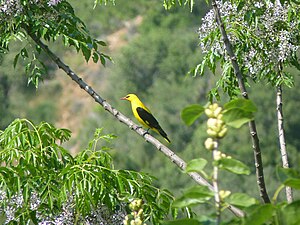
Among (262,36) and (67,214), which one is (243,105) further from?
(262,36)

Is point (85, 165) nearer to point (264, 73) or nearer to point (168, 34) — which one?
point (264, 73)

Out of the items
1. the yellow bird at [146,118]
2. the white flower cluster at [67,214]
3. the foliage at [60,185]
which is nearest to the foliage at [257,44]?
the foliage at [60,185]

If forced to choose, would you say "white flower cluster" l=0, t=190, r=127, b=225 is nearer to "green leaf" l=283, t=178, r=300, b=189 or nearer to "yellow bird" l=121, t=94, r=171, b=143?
"green leaf" l=283, t=178, r=300, b=189

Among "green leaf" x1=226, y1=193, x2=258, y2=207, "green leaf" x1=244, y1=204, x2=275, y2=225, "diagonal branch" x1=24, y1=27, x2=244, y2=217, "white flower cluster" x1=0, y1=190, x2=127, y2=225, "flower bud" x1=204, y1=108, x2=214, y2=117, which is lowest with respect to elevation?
"green leaf" x1=244, y1=204, x2=275, y2=225

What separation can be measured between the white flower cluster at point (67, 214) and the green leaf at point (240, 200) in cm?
154

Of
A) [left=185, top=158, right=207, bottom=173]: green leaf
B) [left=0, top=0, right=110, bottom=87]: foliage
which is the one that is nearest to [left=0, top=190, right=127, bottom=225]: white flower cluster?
[left=0, top=0, right=110, bottom=87]: foliage

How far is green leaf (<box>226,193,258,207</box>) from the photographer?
0.95 meters

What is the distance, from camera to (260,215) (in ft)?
3.02

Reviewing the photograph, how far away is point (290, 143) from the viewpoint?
91.2 ft

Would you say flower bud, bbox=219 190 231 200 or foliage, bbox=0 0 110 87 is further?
foliage, bbox=0 0 110 87

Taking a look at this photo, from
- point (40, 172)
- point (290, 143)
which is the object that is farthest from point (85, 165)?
point (290, 143)

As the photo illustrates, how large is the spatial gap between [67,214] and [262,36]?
125cm

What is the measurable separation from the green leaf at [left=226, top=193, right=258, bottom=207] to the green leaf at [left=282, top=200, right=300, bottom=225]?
0.12 ft

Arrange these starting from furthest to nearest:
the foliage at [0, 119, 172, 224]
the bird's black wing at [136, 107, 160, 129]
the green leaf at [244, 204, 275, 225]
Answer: the bird's black wing at [136, 107, 160, 129]
the foliage at [0, 119, 172, 224]
the green leaf at [244, 204, 275, 225]
